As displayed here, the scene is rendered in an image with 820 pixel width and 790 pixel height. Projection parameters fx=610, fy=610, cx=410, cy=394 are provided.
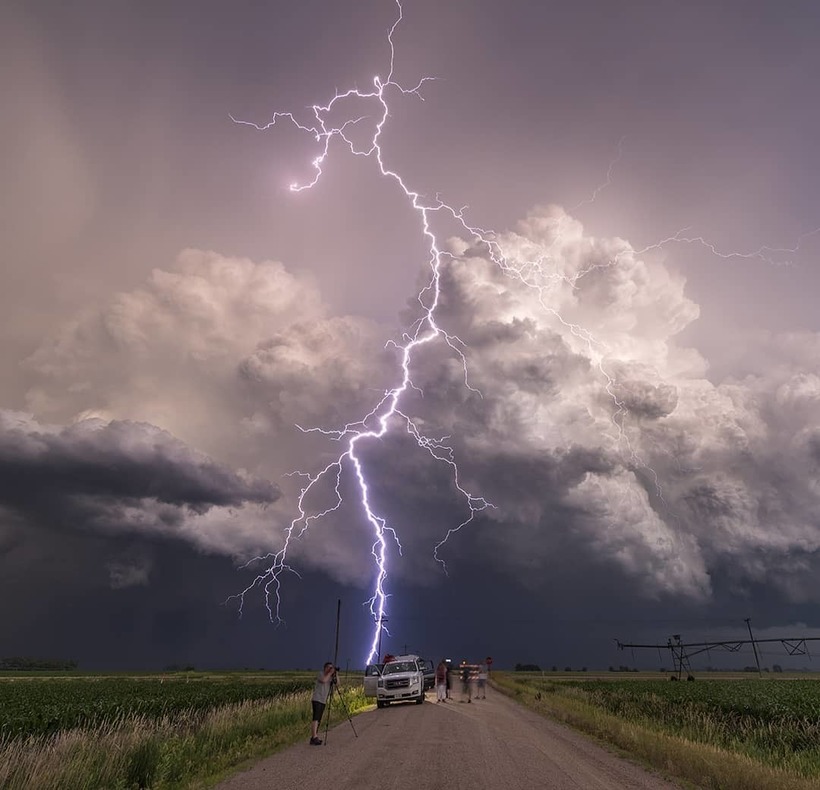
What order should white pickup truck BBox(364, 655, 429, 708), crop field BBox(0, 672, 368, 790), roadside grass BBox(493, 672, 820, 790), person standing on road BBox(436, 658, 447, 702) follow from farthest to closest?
person standing on road BBox(436, 658, 447, 702), white pickup truck BBox(364, 655, 429, 708), roadside grass BBox(493, 672, 820, 790), crop field BBox(0, 672, 368, 790)

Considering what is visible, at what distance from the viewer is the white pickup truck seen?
2775 cm

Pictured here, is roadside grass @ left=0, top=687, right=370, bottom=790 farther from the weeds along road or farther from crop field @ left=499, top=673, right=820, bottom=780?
crop field @ left=499, top=673, right=820, bottom=780

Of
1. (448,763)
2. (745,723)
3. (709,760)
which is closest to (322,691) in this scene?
(448,763)

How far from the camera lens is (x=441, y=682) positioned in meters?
30.2

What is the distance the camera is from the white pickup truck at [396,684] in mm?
27750

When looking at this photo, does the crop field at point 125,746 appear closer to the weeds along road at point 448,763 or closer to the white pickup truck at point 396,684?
the weeds along road at point 448,763

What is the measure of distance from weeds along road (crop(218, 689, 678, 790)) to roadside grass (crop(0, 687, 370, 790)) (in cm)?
83

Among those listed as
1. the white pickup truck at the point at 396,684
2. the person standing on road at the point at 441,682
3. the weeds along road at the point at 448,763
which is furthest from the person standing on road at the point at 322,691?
the person standing on road at the point at 441,682

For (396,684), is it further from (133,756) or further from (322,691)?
(133,756)

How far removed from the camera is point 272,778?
33.9 feet

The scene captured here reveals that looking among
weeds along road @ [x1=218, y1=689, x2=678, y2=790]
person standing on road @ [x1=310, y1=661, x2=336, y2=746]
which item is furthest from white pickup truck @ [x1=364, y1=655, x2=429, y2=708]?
person standing on road @ [x1=310, y1=661, x2=336, y2=746]

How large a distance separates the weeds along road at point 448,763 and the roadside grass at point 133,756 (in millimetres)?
835

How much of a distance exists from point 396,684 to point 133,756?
62.9 ft

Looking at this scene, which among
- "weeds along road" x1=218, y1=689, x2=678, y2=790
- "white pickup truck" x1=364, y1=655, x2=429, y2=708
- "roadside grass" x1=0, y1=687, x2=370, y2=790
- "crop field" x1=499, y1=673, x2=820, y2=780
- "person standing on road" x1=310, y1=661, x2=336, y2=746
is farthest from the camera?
"white pickup truck" x1=364, y1=655, x2=429, y2=708
